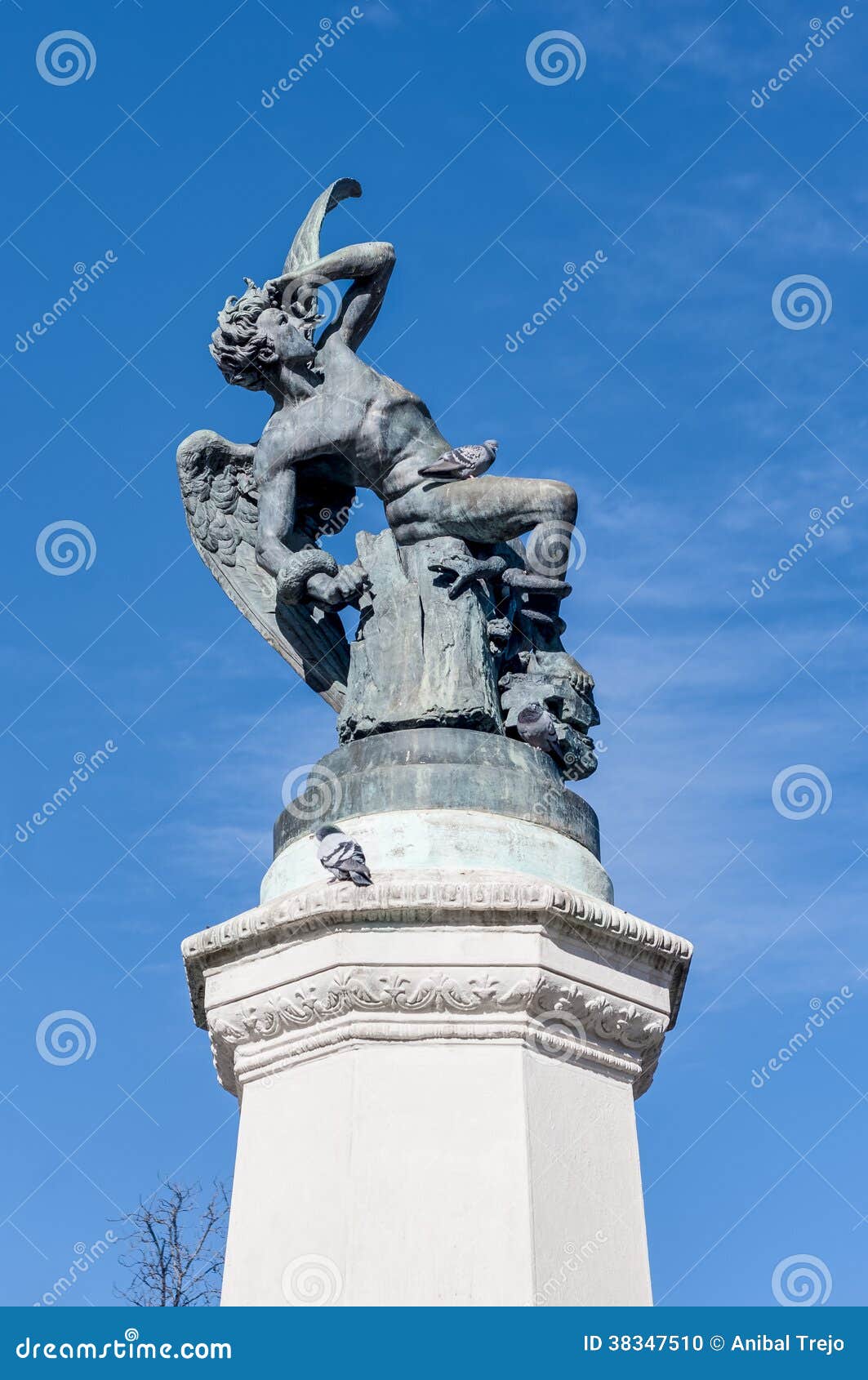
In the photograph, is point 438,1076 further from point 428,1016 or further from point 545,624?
point 545,624

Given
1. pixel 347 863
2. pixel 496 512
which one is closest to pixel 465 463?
pixel 496 512

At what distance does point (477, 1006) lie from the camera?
335 inches

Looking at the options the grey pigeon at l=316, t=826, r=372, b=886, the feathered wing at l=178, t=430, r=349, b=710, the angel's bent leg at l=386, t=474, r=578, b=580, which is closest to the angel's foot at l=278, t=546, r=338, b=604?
the angel's bent leg at l=386, t=474, r=578, b=580

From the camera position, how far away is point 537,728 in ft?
31.6

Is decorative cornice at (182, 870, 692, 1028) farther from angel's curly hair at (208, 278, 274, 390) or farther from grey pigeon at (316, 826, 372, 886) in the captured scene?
angel's curly hair at (208, 278, 274, 390)

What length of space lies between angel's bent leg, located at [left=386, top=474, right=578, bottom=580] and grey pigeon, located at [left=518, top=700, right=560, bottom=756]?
2.69 feet

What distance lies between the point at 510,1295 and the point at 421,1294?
400mm

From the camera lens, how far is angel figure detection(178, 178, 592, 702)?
988cm

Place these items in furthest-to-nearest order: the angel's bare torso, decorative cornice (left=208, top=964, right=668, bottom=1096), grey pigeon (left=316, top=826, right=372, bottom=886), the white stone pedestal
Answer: the angel's bare torso
grey pigeon (left=316, top=826, right=372, bottom=886)
decorative cornice (left=208, top=964, right=668, bottom=1096)
the white stone pedestal

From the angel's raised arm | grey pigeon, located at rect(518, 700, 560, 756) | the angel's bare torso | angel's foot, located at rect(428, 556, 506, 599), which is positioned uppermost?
the angel's raised arm

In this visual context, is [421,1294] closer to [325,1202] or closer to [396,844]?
[325,1202]

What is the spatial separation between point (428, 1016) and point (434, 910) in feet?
1.67

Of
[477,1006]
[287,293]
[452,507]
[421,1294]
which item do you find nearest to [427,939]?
[477,1006]

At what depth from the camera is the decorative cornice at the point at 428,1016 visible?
8.49 metres
